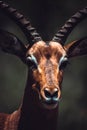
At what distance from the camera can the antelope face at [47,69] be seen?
930 centimetres

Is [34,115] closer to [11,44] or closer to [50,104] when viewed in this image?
[50,104]

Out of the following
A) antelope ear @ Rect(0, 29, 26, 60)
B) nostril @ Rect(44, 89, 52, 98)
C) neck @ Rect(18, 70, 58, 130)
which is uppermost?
nostril @ Rect(44, 89, 52, 98)

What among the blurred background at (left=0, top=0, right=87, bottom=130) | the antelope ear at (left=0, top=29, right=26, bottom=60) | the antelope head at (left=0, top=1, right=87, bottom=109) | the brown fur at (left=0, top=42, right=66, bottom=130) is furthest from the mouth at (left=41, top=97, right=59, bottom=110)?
the blurred background at (left=0, top=0, right=87, bottom=130)

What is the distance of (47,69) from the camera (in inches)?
385

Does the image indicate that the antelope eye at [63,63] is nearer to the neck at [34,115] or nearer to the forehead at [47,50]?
the forehead at [47,50]

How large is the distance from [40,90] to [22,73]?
15.3 meters

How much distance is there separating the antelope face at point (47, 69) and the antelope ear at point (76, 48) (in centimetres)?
38

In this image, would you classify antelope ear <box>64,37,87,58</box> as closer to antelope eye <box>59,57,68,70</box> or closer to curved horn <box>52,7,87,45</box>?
curved horn <box>52,7,87,45</box>

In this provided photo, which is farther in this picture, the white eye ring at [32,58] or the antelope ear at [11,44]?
the antelope ear at [11,44]

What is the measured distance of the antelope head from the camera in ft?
30.8

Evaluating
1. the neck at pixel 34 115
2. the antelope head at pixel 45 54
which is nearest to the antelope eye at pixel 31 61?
the antelope head at pixel 45 54

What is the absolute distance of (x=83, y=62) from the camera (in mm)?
25469

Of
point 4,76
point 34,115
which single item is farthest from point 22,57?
point 4,76

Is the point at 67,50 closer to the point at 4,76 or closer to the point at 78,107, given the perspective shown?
the point at 78,107
